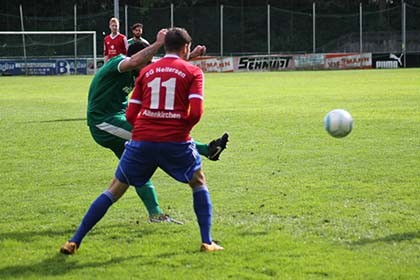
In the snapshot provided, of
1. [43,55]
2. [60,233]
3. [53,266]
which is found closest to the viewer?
→ [53,266]

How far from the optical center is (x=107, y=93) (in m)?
7.25

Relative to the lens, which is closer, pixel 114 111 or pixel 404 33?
pixel 114 111

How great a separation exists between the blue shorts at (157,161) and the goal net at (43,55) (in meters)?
37.7

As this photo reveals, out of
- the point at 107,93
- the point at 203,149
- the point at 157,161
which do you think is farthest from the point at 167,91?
the point at 107,93

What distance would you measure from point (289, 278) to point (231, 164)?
5.59m

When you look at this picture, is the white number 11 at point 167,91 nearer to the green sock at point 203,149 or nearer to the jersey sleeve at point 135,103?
the jersey sleeve at point 135,103

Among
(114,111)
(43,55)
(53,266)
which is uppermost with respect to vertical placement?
(43,55)

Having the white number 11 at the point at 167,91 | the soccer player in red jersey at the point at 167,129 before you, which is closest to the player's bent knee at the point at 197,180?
the soccer player in red jersey at the point at 167,129

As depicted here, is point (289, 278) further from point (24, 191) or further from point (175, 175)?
point (24, 191)

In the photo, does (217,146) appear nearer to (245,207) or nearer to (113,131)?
(113,131)

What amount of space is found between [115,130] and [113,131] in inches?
1.0

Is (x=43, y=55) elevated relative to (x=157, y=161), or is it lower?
elevated

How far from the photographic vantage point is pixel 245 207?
26.0 feet

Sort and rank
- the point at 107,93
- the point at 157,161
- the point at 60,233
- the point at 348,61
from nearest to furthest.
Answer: the point at 157,161 < the point at 60,233 < the point at 107,93 < the point at 348,61
